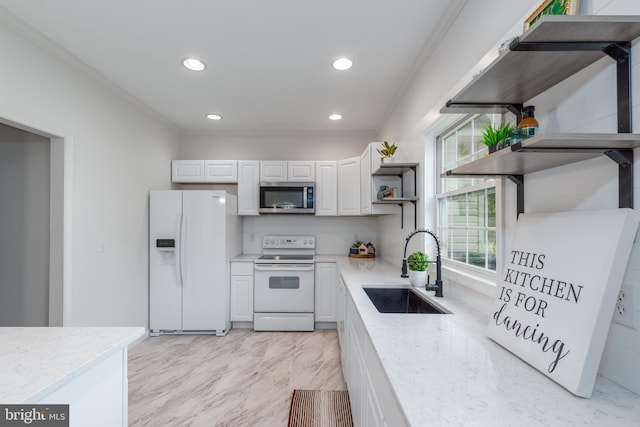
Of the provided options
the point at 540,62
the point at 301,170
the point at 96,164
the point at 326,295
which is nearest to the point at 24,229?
the point at 96,164

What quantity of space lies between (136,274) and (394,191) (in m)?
2.85

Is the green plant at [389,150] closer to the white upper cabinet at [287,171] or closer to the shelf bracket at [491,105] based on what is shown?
the white upper cabinet at [287,171]

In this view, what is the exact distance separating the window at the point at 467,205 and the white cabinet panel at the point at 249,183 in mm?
2424

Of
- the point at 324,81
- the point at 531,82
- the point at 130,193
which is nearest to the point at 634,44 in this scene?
the point at 531,82

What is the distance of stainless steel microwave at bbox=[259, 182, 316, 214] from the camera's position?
3781 millimetres

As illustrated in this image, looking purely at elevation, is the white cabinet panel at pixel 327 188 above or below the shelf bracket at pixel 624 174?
above

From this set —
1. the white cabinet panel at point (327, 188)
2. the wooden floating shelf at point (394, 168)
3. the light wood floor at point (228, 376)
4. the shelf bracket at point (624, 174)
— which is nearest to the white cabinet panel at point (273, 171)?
the white cabinet panel at point (327, 188)

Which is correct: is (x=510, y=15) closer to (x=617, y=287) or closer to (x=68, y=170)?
(x=617, y=287)

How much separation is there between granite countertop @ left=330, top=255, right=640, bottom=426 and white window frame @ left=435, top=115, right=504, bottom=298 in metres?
0.26

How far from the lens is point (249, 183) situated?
3.89 m

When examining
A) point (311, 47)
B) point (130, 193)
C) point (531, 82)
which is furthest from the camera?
point (130, 193)

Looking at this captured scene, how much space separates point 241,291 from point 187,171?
1766mm

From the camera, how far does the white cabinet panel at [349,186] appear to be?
12.0 ft

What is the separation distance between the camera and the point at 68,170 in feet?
7.49
